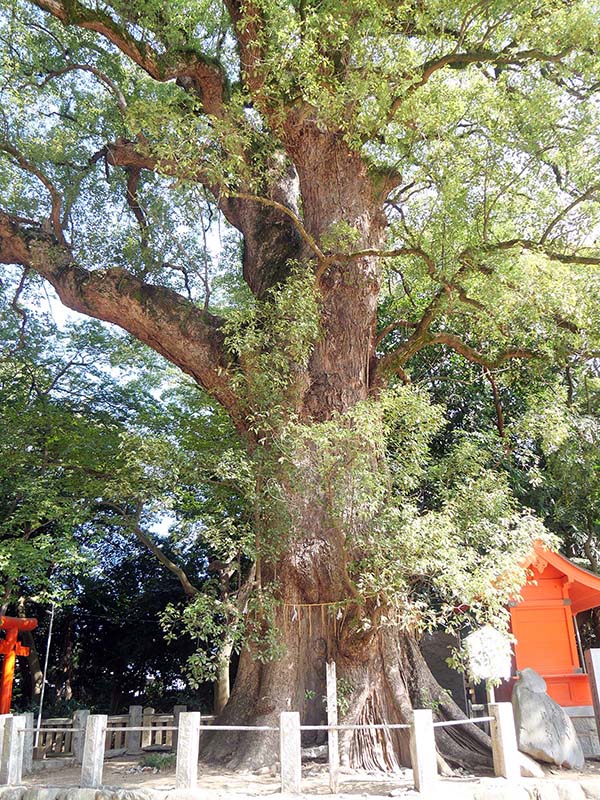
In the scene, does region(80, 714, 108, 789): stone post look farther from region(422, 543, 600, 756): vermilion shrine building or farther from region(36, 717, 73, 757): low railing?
region(422, 543, 600, 756): vermilion shrine building

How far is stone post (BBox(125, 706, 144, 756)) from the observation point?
946 centimetres

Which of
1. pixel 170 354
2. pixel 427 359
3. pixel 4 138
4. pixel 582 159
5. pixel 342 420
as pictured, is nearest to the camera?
pixel 342 420

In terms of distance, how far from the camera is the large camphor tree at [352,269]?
6496mm

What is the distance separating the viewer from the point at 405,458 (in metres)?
7.14

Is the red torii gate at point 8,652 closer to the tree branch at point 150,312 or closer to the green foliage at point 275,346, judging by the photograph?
the tree branch at point 150,312

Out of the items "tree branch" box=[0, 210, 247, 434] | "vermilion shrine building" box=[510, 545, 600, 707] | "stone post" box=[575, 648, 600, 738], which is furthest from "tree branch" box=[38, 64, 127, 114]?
"stone post" box=[575, 648, 600, 738]

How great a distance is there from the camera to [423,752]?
514 cm

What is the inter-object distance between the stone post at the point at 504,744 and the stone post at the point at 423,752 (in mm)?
713

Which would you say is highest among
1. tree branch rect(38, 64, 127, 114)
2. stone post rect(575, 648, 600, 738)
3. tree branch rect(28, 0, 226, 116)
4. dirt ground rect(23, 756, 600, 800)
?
tree branch rect(38, 64, 127, 114)

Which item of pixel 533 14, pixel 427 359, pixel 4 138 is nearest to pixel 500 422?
pixel 427 359

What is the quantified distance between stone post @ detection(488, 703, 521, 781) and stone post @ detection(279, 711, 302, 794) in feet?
5.48

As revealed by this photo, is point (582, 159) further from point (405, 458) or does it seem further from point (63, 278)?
point (63, 278)

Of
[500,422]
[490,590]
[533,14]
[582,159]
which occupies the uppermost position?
[533,14]

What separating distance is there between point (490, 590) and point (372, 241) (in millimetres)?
4596
